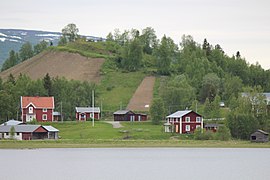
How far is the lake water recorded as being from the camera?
5012 cm

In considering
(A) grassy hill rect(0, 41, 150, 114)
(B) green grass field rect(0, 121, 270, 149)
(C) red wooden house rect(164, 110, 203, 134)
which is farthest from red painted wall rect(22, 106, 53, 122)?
(C) red wooden house rect(164, 110, 203, 134)

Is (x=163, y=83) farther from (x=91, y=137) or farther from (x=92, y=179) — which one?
(x=92, y=179)

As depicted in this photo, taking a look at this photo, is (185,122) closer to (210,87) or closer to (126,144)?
(126,144)

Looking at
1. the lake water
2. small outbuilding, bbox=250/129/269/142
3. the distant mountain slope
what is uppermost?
the distant mountain slope

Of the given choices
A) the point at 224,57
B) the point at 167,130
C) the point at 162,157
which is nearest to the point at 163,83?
the point at 224,57

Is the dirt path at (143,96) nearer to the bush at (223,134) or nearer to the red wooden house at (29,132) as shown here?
the red wooden house at (29,132)

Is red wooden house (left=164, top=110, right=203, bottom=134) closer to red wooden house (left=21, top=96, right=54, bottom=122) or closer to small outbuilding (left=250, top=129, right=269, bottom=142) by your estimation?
small outbuilding (left=250, top=129, right=269, bottom=142)

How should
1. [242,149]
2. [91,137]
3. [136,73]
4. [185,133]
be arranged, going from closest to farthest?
1. [242,149]
2. [91,137]
3. [185,133]
4. [136,73]

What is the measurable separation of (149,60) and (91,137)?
86.7 m

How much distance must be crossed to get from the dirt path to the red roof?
2347 cm

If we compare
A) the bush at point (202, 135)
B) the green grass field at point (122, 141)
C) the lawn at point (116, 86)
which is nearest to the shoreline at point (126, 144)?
the green grass field at point (122, 141)

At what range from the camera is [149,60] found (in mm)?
171500

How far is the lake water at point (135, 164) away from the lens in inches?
1973

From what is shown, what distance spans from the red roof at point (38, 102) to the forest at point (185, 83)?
1534 millimetres
